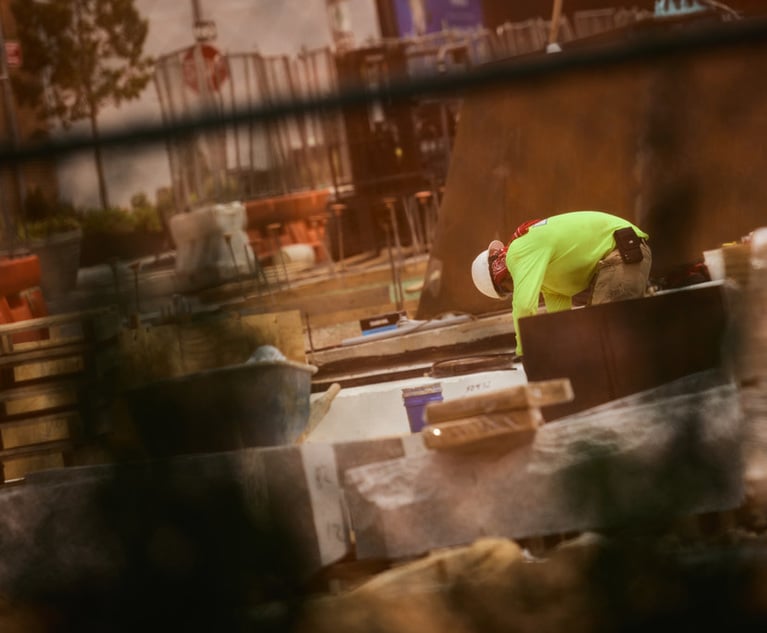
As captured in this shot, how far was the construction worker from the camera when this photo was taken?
6.46 m

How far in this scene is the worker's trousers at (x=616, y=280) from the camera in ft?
20.8

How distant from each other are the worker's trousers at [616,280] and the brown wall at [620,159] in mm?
437

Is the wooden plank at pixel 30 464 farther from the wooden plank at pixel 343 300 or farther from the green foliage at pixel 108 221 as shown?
the wooden plank at pixel 343 300

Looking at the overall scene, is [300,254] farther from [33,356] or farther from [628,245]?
[33,356]

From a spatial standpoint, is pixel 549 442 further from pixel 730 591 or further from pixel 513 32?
pixel 513 32

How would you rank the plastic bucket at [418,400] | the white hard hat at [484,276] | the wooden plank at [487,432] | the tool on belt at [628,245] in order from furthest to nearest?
the white hard hat at [484,276] < the tool on belt at [628,245] < the plastic bucket at [418,400] < the wooden plank at [487,432]

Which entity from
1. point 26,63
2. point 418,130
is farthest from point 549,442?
point 26,63

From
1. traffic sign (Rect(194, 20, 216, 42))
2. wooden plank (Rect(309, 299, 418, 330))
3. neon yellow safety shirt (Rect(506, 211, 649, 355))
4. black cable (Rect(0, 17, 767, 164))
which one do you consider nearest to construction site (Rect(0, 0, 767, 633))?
black cable (Rect(0, 17, 767, 164))

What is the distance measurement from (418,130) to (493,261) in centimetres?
710

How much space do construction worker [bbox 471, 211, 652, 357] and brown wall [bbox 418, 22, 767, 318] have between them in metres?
0.33

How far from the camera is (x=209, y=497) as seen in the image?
250 centimetres

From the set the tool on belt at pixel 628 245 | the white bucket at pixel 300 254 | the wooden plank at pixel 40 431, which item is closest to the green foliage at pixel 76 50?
the white bucket at pixel 300 254

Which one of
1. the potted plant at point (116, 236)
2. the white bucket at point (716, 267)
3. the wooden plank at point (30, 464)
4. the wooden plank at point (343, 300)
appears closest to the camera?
the potted plant at point (116, 236)

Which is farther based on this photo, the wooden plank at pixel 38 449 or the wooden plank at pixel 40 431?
the wooden plank at pixel 38 449
